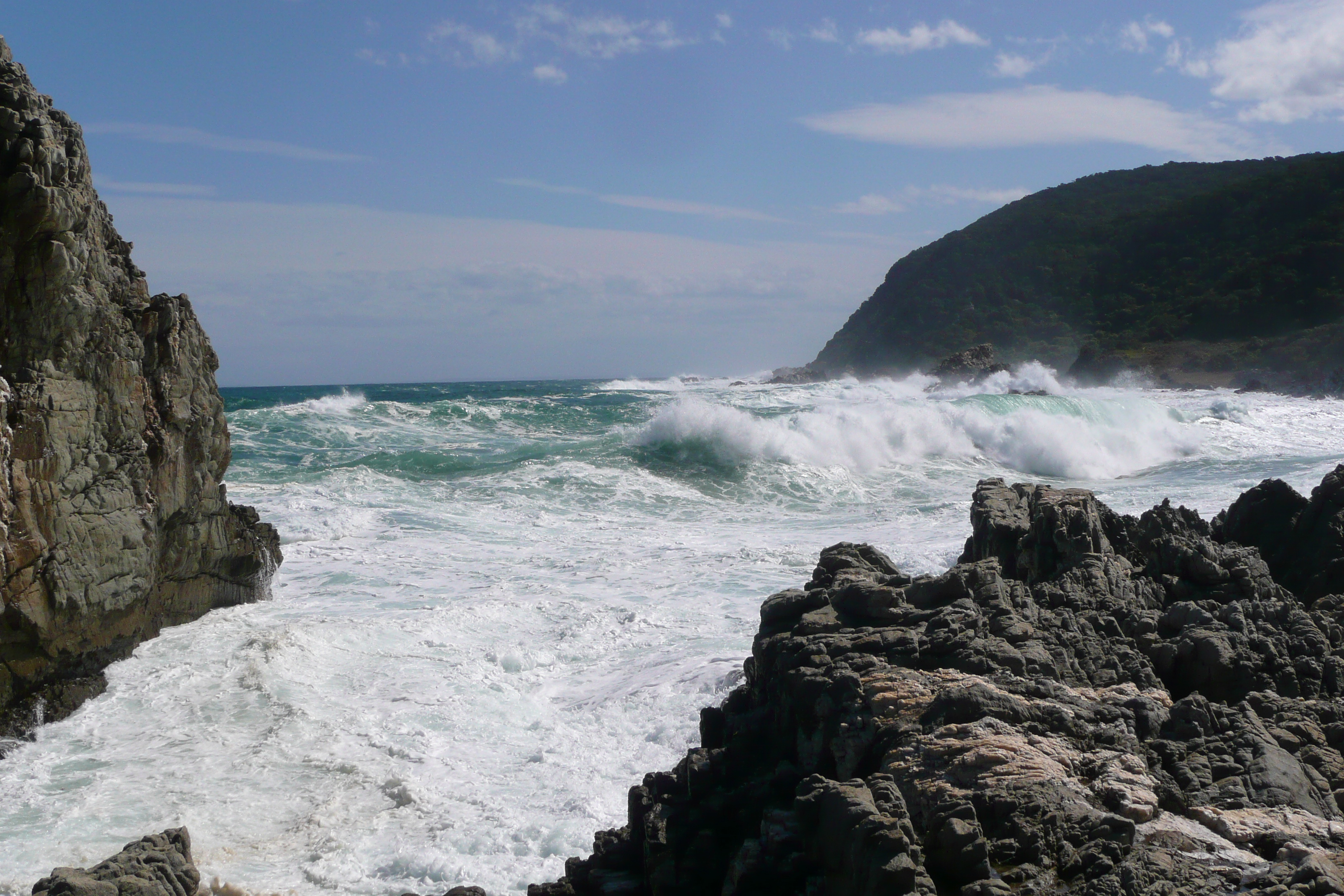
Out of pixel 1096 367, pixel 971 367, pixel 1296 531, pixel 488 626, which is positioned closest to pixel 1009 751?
pixel 1296 531

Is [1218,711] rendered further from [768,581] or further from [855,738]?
[768,581]

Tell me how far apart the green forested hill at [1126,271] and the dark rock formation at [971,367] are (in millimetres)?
8152

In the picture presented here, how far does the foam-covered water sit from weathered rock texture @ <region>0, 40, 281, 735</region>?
44 centimetres

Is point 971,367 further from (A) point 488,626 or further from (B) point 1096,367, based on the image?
(A) point 488,626

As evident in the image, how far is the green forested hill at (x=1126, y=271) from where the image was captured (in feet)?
181

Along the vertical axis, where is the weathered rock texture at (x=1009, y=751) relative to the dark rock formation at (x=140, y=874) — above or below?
above

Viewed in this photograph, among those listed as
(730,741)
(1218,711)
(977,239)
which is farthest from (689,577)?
(977,239)

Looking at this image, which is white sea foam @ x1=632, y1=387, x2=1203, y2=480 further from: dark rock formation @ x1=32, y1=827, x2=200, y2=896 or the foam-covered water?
dark rock formation @ x1=32, y1=827, x2=200, y2=896

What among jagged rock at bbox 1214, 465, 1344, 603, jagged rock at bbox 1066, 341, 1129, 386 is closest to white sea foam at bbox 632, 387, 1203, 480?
jagged rock at bbox 1214, 465, 1344, 603

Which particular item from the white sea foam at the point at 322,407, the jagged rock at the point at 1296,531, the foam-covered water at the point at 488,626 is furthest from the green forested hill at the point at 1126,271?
the jagged rock at the point at 1296,531

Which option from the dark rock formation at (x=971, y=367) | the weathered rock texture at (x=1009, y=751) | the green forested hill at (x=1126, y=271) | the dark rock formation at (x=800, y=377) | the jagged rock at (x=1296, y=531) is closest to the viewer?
the weathered rock texture at (x=1009, y=751)

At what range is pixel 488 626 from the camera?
947 cm

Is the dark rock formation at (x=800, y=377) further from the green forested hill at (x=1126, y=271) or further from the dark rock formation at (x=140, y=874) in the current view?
the dark rock formation at (x=140, y=874)

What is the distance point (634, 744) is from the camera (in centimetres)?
671
